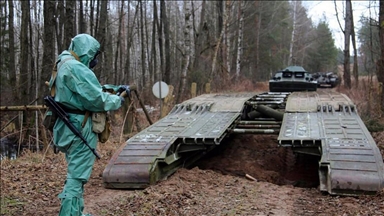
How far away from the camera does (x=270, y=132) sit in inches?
316

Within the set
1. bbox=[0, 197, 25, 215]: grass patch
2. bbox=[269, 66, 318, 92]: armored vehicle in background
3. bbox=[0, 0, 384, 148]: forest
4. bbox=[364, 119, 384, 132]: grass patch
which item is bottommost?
bbox=[0, 197, 25, 215]: grass patch

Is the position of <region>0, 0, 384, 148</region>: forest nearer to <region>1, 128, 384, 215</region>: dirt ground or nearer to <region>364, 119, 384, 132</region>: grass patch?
<region>364, 119, 384, 132</region>: grass patch

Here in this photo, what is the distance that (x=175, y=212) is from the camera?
16.1 ft

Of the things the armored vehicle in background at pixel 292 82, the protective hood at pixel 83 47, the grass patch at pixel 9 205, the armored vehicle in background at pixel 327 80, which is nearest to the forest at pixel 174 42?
the armored vehicle in background at pixel 327 80

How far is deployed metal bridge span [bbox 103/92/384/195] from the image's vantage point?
5660 millimetres

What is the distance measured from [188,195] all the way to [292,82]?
11.8 meters

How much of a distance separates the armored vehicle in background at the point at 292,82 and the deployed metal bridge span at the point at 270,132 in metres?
7.01

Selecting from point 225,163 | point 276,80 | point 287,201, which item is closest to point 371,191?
point 287,201

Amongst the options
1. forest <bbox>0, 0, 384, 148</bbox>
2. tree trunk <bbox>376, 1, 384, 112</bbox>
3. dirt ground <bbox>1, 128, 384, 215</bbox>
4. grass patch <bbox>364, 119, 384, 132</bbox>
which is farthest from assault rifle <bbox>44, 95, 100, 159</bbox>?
tree trunk <bbox>376, 1, 384, 112</bbox>

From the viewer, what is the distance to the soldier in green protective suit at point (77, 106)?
4117 millimetres

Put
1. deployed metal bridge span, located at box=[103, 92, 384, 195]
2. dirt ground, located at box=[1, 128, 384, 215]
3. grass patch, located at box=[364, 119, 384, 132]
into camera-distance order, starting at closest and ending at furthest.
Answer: dirt ground, located at box=[1, 128, 384, 215] → deployed metal bridge span, located at box=[103, 92, 384, 195] → grass patch, located at box=[364, 119, 384, 132]

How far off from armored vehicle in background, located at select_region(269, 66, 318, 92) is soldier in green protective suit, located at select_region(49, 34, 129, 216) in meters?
13.0

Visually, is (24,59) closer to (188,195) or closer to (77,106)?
(188,195)

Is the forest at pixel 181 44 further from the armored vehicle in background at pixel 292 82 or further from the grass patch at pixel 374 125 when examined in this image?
the armored vehicle in background at pixel 292 82
